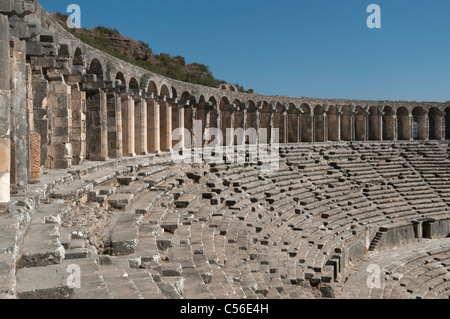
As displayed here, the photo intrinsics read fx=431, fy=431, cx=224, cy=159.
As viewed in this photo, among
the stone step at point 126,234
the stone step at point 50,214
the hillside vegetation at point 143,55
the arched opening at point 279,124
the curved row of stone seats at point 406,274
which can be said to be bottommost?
the curved row of stone seats at point 406,274

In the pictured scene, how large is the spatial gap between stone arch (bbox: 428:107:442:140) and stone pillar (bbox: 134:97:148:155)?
23.6 m

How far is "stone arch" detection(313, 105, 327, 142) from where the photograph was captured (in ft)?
92.9

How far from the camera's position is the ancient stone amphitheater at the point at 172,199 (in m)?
5.01

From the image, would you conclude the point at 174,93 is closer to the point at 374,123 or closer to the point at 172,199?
the point at 172,199

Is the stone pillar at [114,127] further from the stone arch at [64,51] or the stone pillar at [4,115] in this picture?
the stone pillar at [4,115]

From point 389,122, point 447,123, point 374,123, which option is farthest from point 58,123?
point 447,123

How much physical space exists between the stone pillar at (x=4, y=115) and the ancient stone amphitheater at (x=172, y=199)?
16 mm

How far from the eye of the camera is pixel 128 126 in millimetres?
14219

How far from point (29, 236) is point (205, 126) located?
16.7 metres

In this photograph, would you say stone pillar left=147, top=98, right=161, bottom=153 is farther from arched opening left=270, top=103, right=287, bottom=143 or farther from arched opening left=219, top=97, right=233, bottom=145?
arched opening left=270, top=103, right=287, bottom=143

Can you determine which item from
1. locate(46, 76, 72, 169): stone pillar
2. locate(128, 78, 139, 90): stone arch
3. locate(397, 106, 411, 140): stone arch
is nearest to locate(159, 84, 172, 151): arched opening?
locate(128, 78, 139, 90): stone arch

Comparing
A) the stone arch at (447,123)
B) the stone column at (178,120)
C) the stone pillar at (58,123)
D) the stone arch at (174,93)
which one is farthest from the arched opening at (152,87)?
the stone arch at (447,123)

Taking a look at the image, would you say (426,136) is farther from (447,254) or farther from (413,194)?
(447,254)

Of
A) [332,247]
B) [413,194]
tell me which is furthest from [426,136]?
[332,247]
